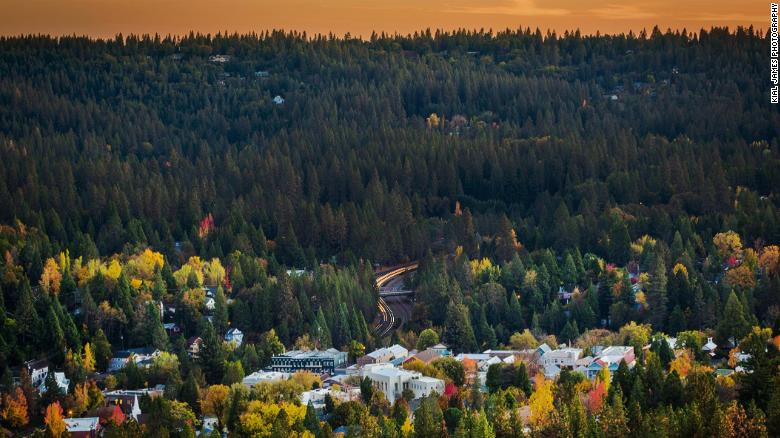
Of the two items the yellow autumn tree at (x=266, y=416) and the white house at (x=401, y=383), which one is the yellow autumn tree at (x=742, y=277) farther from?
the yellow autumn tree at (x=266, y=416)

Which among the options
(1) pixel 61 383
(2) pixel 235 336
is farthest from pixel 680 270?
(1) pixel 61 383

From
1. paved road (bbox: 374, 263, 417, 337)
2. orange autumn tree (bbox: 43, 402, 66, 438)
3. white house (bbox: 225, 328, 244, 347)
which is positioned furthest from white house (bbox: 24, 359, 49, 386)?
paved road (bbox: 374, 263, 417, 337)

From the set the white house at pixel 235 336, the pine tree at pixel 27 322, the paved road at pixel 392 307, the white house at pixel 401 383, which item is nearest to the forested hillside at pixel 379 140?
the paved road at pixel 392 307

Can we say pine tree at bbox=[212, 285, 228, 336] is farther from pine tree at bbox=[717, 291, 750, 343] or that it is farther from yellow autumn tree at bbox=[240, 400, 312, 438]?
pine tree at bbox=[717, 291, 750, 343]

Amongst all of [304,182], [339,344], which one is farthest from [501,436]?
[304,182]

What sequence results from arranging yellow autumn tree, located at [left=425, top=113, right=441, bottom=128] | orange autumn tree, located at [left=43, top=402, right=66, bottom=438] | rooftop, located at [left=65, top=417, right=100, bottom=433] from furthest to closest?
yellow autumn tree, located at [left=425, top=113, right=441, bottom=128], rooftop, located at [left=65, top=417, right=100, bottom=433], orange autumn tree, located at [left=43, top=402, right=66, bottom=438]
